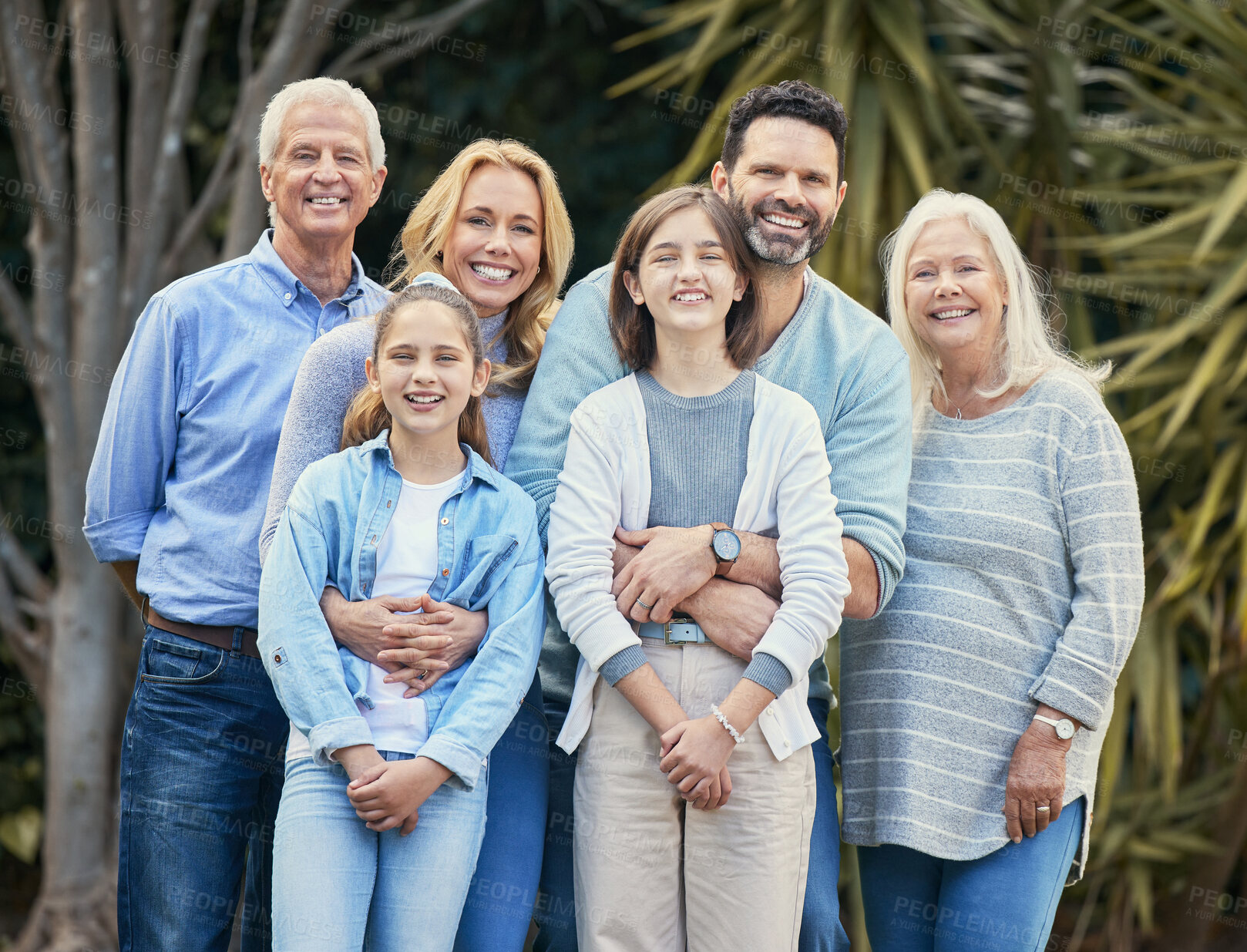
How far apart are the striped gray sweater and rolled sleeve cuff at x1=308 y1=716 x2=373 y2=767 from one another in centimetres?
95

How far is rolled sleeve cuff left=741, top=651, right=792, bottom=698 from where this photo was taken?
1.97 metres

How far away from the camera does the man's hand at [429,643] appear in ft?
6.31

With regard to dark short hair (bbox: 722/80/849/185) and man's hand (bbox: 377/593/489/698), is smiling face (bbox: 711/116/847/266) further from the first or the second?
man's hand (bbox: 377/593/489/698)

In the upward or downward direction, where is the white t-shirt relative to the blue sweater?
downward

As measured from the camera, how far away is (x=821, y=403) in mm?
2309

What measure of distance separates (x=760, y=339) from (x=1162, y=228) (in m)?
2.53

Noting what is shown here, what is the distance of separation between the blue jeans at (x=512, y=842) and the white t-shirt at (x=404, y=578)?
234 mm

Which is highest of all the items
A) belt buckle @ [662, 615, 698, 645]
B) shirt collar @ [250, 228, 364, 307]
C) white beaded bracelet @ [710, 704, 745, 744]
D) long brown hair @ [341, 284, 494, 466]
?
shirt collar @ [250, 228, 364, 307]

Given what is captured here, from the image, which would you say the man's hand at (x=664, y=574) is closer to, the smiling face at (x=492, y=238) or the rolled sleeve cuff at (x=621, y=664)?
the rolled sleeve cuff at (x=621, y=664)

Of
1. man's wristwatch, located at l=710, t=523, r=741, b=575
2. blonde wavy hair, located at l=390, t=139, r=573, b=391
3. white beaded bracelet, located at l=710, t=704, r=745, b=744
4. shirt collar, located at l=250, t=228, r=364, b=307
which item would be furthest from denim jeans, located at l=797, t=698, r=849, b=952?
shirt collar, located at l=250, t=228, r=364, b=307

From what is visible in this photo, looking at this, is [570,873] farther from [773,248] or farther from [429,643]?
[773,248]

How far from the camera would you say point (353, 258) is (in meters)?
2.51

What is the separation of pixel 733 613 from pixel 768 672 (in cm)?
12

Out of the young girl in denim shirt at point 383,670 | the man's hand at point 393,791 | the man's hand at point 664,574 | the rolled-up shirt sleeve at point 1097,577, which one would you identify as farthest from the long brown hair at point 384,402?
the rolled-up shirt sleeve at point 1097,577
